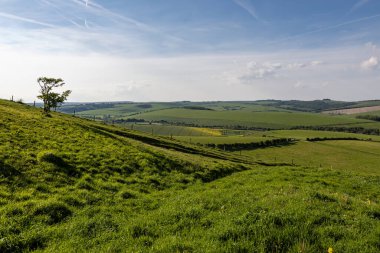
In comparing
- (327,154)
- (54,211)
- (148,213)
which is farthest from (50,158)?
(327,154)

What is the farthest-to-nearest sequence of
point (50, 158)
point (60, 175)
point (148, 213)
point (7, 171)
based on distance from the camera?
1. point (50, 158)
2. point (60, 175)
3. point (7, 171)
4. point (148, 213)

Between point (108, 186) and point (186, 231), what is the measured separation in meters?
9.92

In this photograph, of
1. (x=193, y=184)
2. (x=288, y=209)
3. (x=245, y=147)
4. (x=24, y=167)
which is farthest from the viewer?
(x=245, y=147)

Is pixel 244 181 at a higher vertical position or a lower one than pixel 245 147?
higher

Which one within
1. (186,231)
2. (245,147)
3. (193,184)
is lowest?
(245,147)

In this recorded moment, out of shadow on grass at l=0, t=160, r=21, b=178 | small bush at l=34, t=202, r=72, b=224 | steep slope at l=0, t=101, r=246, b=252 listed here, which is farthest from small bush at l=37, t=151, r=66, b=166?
small bush at l=34, t=202, r=72, b=224

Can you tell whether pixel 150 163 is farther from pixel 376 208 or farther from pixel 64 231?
pixel 376 208

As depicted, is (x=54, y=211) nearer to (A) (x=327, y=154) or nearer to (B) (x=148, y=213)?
(B) (x=148, y=213)

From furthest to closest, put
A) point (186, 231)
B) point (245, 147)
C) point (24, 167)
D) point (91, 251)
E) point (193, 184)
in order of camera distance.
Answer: point (245, 147) → point (193, 184) → point (24, 167) → point (186, 231) → point (91, 251)

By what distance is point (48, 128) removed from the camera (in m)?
36.0

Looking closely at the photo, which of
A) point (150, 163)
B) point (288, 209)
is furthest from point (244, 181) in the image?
point (288, 209)

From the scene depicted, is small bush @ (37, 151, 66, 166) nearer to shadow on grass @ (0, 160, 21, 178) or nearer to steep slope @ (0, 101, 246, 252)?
steep slope @ (0, 101, 246, 252)

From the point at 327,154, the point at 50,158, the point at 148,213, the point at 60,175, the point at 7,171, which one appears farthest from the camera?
the point at 327,154

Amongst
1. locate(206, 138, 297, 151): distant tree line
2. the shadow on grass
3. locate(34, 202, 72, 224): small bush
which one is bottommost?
locate(206, 138, 297, 151): distant tree line
